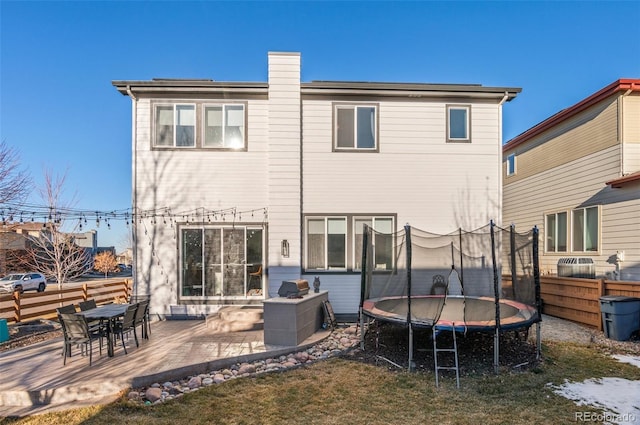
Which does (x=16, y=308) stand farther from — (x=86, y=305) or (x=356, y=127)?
(x=356, y=127)

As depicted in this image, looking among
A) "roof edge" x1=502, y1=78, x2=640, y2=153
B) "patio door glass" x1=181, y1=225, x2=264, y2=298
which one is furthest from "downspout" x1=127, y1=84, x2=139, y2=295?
"roof edge" x1=502, y1=78, x2=640, y2=153

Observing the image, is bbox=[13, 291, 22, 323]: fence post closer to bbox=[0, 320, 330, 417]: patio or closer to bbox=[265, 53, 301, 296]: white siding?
bbox=[0, 320, 330, 417]: patio

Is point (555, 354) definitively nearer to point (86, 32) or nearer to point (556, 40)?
point (556, 40)

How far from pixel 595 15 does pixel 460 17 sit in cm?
446

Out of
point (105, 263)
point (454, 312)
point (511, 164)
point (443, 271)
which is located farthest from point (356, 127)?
point (105, 263)

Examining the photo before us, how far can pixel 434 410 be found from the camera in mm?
4242

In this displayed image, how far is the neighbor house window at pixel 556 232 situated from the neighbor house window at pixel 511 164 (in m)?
2.99

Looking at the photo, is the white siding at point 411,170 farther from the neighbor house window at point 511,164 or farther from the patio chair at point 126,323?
the neighbor house window at point 511,164

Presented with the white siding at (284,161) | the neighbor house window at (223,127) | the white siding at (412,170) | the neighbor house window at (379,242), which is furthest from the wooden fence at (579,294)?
the neighbor house window at (223,127)

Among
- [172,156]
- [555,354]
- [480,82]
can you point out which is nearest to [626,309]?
[555,354]

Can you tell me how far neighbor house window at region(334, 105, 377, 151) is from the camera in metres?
9.14

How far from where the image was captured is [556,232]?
11914 mm
